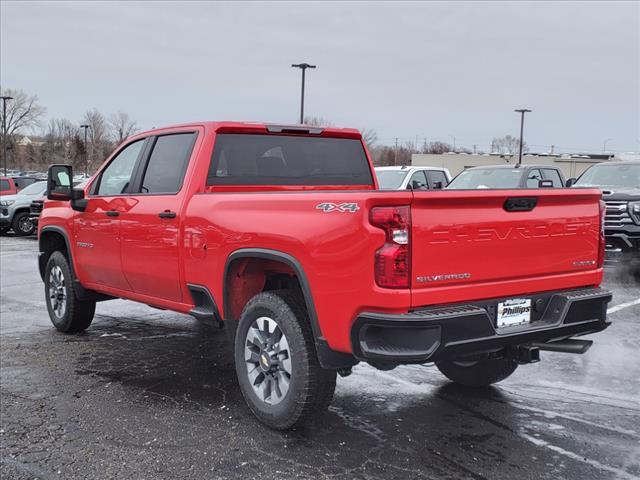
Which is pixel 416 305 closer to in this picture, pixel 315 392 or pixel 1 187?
pixel 315 392

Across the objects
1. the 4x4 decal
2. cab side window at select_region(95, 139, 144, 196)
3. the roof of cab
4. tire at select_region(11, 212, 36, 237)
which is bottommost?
tire at select_region(11, 212, 36, 237)

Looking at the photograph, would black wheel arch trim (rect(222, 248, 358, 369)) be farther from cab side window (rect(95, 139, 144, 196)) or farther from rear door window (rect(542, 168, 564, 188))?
rear door window (rect(542, 168, 564, 188))

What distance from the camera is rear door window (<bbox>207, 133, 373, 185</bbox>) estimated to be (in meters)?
5.29

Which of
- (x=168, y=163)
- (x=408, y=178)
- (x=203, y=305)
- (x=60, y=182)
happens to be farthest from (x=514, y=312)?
(x=408, y=178)

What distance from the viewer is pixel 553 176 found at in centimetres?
1474

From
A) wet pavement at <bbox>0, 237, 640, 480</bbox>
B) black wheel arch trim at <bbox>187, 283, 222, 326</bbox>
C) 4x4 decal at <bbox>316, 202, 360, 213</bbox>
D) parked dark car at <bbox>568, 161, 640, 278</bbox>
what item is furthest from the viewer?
parked dark car at <bbox>568, 161, 640, 278</bbox>

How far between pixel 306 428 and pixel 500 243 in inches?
66.2

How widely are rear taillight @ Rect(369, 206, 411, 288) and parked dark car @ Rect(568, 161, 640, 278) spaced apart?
853cm

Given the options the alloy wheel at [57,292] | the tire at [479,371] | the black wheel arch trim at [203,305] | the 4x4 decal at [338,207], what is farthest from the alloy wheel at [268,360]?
the alloy wheel at [57,292]

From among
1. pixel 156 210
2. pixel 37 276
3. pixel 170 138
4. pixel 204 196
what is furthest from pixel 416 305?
pixel 37 276

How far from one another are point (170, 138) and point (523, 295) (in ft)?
10.3

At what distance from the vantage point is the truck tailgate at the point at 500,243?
357cm

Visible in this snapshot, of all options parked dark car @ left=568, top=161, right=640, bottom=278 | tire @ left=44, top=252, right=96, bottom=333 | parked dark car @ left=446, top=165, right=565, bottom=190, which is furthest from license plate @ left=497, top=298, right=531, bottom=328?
parked dark car @ left=446, top=165, right=565, bottom=190

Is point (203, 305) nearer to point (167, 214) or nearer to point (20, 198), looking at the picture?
point (167, 214)
